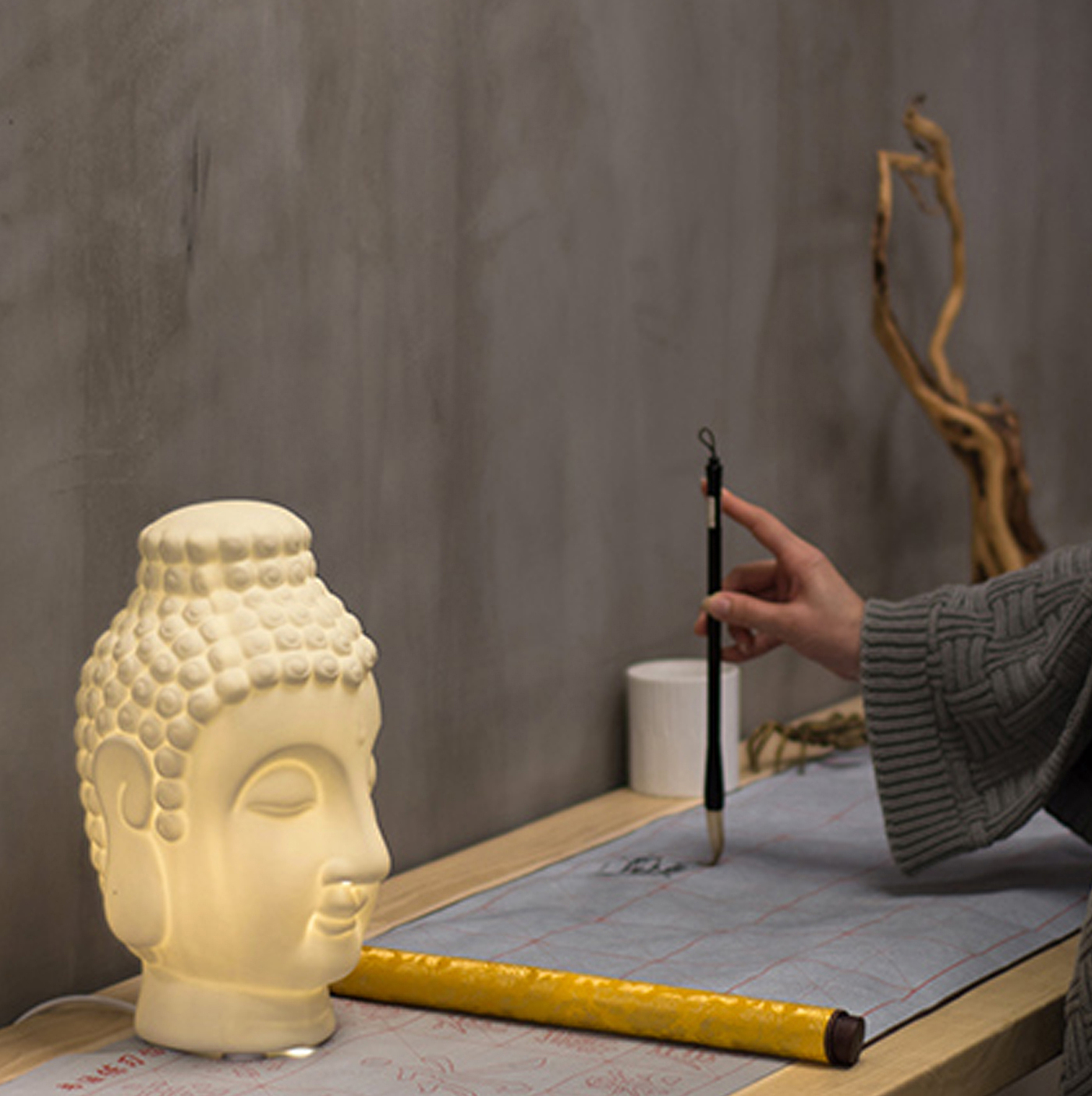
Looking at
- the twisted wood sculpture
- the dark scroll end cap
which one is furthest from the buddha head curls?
the twisted wood sculpture

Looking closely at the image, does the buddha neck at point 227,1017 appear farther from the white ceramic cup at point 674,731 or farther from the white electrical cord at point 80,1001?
the white ceramic cup at point 674,731

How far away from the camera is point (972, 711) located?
123 centimetres

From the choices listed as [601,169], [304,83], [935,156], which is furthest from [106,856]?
[935,156]

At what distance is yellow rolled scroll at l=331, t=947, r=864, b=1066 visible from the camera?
932 millimetres

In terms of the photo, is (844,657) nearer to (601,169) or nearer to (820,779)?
(820,779)

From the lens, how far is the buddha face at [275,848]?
34.4 inches

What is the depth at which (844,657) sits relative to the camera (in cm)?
129

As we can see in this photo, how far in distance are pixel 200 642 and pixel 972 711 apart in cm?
57

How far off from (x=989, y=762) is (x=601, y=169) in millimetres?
535

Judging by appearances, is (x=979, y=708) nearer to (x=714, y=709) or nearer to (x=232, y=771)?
(x=714, y=709)

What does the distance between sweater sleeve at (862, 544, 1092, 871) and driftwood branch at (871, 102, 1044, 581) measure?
55cm

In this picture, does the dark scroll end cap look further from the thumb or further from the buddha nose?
the thumb

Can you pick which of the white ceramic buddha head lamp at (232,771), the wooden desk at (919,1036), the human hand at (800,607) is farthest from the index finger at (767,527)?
the white ceramic buddha head lamp at (232,771)

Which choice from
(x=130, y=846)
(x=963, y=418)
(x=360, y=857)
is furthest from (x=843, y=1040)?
(x=963, y=418)
